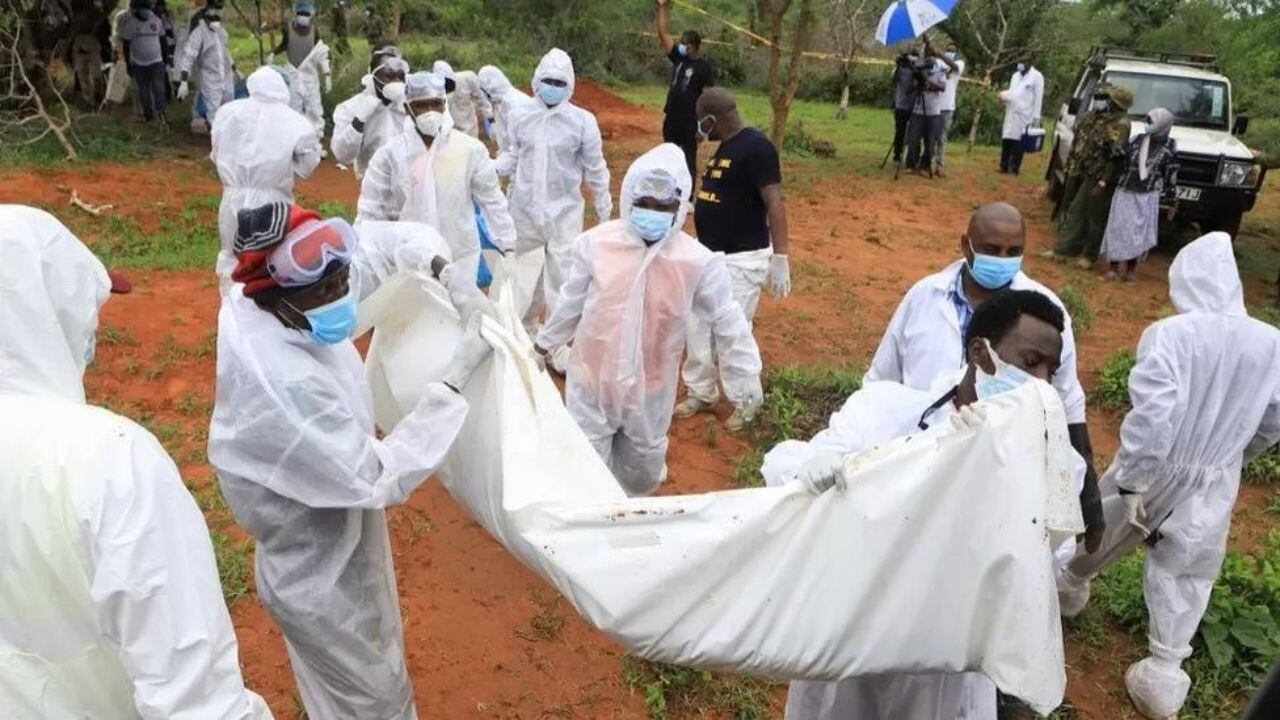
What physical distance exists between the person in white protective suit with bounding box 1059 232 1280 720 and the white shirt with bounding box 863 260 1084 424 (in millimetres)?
508

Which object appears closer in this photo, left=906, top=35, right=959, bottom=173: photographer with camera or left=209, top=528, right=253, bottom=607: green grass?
left=209, top=528, right=253, bottom=607: green grass

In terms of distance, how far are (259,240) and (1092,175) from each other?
30.9 feet

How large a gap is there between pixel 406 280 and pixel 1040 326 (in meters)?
2.08

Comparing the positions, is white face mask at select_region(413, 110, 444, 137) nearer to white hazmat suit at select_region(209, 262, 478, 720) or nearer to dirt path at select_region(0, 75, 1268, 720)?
dirt path at select_region(0, 75, 1268, 720)

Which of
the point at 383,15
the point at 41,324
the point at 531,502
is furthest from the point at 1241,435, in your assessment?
the point at 383,15

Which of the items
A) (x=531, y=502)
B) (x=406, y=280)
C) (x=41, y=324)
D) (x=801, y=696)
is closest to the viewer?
(x=41, y=324)

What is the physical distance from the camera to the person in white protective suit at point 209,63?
12.3 m

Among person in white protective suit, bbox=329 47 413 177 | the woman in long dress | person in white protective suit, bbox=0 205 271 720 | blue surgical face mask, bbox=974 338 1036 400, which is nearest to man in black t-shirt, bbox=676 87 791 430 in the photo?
person in white protective suit, bbox=329 47 413 177

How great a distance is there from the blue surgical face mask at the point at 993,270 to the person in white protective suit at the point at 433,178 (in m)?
3.01

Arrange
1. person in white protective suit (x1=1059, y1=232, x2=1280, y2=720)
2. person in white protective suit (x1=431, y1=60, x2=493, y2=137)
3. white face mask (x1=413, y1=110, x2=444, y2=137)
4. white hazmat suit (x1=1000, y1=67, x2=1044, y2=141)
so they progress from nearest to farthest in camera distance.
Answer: person in white protective suit (x1=1059, y1=232, x2=1280, y2=720) → white face mask (x1=413, y1=110, x2=444, y2=137) → person in white protective suit (x1=431, y1=60, x2=493, y2=137) → white hazmat suit (x1=1000, y1=67, x2=1044, y2=141)

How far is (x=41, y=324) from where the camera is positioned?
1.91 m

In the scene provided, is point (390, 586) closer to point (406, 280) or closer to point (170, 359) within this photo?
point (406, 280)

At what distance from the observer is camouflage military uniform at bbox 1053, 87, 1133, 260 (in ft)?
30.8

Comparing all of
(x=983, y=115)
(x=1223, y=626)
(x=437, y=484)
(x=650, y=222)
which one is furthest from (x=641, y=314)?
(x=983, y=115)
